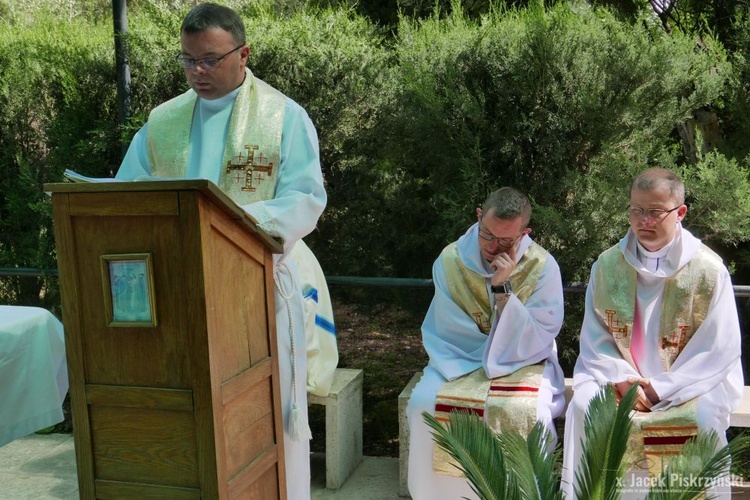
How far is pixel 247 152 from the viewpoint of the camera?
3.55 meters

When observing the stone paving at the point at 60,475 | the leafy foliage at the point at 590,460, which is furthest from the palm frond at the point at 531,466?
the stone paving at the point at 60,475

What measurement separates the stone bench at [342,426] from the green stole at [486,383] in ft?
2.67

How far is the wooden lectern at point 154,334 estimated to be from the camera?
255 centimetres

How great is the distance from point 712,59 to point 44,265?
5.01 metres

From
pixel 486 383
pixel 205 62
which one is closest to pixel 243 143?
pixel 205 62

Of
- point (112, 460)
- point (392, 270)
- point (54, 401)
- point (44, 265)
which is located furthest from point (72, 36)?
point (112, 460)

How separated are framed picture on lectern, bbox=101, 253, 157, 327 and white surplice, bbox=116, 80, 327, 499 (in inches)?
32.3

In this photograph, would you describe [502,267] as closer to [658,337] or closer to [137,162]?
[658,337]

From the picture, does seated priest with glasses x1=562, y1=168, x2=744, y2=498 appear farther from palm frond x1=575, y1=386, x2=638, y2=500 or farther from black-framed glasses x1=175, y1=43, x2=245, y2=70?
black-framed glasses x1=175, y1=43, x2=245, y2=70

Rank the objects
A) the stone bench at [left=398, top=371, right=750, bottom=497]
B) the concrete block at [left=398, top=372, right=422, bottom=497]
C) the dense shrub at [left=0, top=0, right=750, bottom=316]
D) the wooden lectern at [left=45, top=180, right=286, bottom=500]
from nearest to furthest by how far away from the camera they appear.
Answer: the wooden lectern at [left=45, top=180, right=286, bottom=500] < the stone bench at [left=398, top=371, right=750, bottom=497] < the concrete block at [left=398, top=372, right=422, bottom=497] < the dense shrub at [left=0, top=0, right=750, bottom=316]

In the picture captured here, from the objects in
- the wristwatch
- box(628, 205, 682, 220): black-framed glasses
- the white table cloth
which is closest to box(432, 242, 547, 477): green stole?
the wristwatch

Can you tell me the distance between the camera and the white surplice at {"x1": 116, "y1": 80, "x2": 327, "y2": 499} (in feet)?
11.3

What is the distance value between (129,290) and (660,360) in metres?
2.64

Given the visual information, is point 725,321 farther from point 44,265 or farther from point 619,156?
point 44,265
